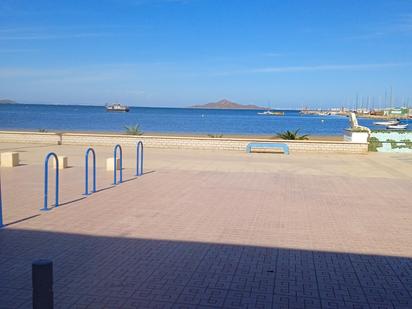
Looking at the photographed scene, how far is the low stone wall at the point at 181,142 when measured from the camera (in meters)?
20.3

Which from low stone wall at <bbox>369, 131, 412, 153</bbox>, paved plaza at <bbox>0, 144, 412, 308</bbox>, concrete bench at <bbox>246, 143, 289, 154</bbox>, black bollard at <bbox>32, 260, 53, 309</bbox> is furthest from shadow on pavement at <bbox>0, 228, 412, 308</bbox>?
low stone wall at <bbox>369, 131, 412, 153</bbox>

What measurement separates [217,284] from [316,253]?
183 centimetres

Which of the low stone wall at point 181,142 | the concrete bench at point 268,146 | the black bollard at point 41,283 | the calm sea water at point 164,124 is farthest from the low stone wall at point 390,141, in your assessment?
the calm sea water at point 164,124

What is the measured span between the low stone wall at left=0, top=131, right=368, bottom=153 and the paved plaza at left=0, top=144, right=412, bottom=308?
7.73 meters

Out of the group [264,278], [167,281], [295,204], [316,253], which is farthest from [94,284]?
[295,204]

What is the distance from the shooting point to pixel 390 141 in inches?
826

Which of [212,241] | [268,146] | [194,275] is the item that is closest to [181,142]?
[268,146]

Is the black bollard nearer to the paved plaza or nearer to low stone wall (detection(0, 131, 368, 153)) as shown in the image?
the paved plaza

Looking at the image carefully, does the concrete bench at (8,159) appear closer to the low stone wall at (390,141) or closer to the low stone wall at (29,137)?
the low stone wall at (29,137)

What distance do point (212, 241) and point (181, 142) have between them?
14.7 meters

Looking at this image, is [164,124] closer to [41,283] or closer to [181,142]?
[181,142]

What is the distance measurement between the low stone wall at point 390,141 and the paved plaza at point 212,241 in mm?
8600

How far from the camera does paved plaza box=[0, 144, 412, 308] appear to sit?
4.72 meters

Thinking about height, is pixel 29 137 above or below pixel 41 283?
below
